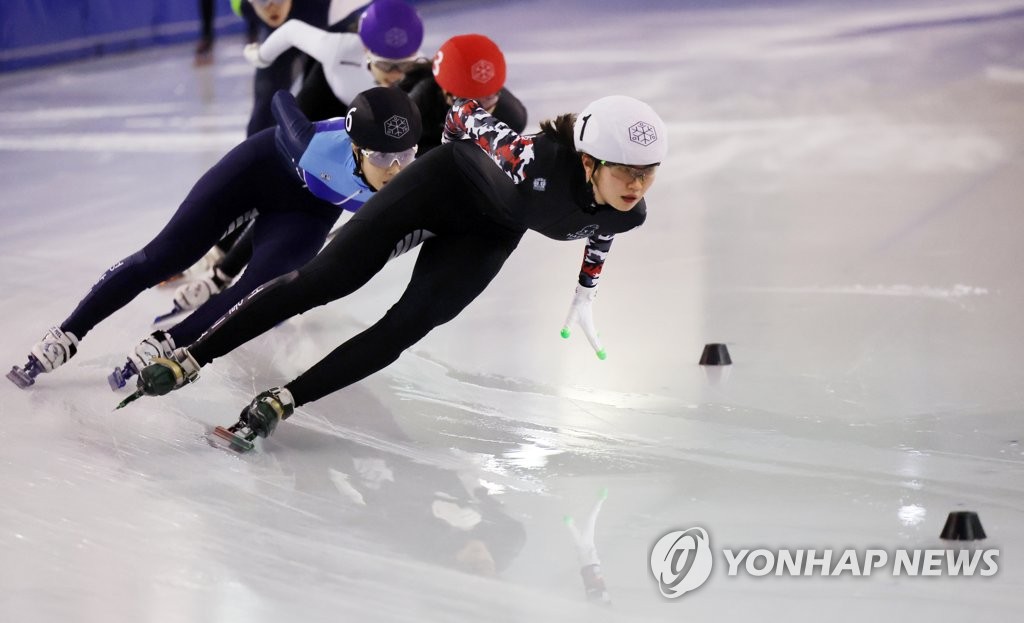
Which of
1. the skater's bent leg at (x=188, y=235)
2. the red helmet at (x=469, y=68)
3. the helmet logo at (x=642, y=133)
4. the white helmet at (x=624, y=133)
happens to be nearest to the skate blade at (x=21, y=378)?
the skater's bent leg at (x=188, y=235)

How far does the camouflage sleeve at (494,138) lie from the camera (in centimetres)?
377

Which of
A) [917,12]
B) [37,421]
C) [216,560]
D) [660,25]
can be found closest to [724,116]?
[660,25]

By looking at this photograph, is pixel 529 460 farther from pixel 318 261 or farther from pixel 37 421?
pixel 37 421

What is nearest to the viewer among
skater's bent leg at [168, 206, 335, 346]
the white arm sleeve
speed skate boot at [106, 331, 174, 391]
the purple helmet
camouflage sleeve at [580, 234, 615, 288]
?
camouflage sleeve at [580, 234, 615, 288]

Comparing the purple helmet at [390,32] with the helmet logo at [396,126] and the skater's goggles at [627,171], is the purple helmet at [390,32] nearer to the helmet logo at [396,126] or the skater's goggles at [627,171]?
the helmet logo at [396,126]

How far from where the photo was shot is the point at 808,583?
3002mm

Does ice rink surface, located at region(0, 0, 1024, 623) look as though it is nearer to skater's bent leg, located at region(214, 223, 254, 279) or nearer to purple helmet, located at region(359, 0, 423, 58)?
skater's bent leg, located at region(214, 223, 254, 279)

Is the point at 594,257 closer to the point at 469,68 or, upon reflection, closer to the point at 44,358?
the point at 469,68

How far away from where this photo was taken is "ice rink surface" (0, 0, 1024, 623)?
9.84 ft

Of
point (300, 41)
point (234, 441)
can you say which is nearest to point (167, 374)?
point (234, 441)

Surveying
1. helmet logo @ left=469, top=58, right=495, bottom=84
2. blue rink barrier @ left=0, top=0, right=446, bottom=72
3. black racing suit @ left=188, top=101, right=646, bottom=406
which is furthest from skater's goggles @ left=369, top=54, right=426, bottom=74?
blue rink barrier @ left=0, top=0, right=446, bottom=72

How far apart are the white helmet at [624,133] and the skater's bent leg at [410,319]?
20.1 inches

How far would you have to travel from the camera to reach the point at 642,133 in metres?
3.58

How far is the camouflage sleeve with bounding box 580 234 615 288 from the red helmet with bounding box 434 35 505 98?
2.62 ft
